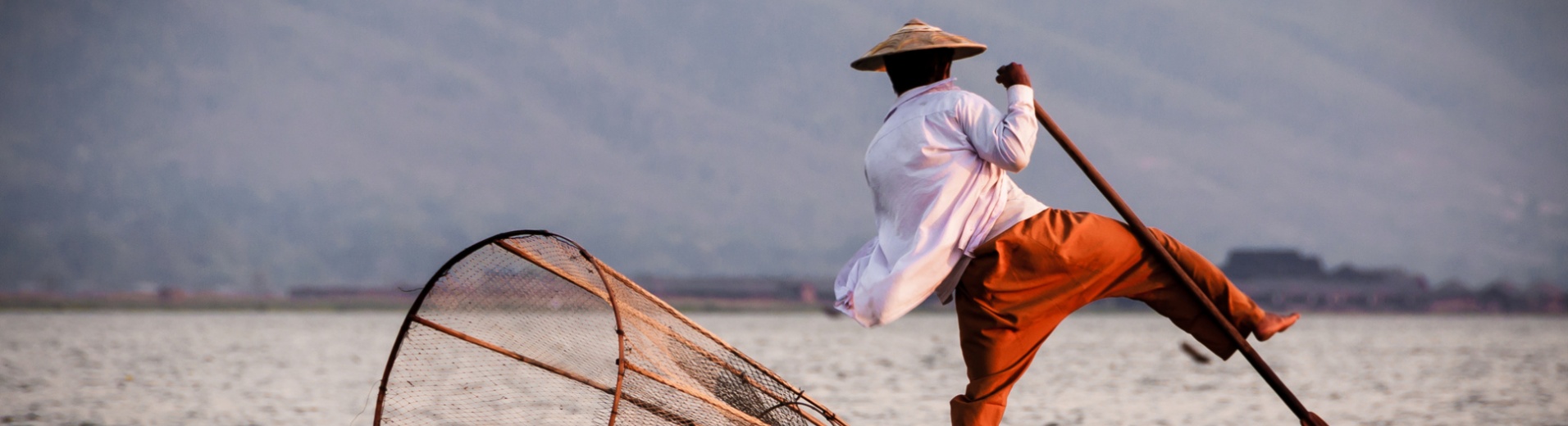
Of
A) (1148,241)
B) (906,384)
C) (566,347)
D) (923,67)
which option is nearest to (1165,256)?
(1148,241)

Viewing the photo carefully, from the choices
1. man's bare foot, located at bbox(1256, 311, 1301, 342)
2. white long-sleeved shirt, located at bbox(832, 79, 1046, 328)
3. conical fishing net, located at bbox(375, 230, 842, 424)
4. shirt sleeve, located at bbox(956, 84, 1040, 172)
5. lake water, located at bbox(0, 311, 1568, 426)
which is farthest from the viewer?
lake water, located at bbox(0, 311, 1568, 426)

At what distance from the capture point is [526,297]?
20.8ft

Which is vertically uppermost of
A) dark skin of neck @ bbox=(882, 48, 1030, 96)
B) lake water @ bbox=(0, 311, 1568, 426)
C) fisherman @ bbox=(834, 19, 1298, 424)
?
dark skin of neck @ bbox=(882, 48, 1030, 96)

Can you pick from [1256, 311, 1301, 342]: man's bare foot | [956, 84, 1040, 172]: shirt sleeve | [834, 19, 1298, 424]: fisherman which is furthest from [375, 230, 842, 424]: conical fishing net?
[1256, 311, 1301, 342]: man's bare foot

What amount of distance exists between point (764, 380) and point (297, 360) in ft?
64.9

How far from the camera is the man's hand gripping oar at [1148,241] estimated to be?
16.7 feet

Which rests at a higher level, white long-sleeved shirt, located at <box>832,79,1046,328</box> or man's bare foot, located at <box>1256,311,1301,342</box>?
white long-sleeved shirt, located at <box>832,79,1046,328</box>

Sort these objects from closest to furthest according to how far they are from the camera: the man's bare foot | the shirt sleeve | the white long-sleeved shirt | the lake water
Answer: the shirt sleeve
the white long-sleeved shirt
the man's bare foot
the lake water

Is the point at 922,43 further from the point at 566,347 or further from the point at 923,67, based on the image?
the point at 566,347

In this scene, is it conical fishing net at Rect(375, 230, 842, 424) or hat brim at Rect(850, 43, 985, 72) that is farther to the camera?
conical fishing net at Rect(375, 230, 842, 424)

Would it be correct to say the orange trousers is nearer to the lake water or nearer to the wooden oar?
the wooden oar

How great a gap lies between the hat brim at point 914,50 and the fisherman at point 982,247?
0.04 feet

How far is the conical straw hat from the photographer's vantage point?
5.13 m

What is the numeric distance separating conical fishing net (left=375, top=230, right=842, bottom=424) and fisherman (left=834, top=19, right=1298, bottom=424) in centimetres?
97
